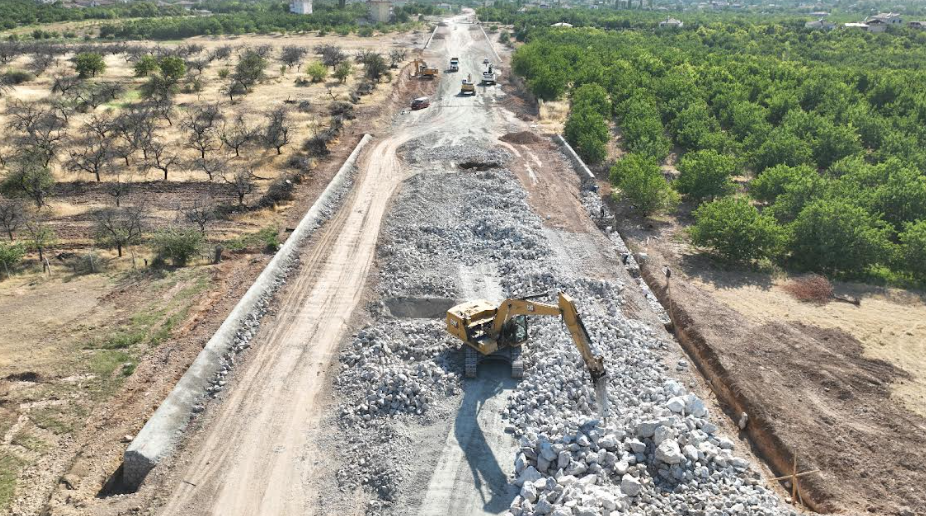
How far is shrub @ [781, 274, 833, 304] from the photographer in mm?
Result: 25547

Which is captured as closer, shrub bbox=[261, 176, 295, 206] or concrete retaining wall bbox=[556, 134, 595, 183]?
shrub bbox=[261, 176, 295, 206]

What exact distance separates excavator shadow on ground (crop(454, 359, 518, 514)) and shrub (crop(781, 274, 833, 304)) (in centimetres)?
1419

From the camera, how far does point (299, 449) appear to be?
56.0 ft

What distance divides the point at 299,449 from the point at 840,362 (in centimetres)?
1817

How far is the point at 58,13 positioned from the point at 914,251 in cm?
12260

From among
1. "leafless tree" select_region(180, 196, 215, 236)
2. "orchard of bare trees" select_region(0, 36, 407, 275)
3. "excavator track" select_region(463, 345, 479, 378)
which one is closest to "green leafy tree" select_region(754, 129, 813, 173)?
"excavator track" select_region(463, 345, 479, 378)

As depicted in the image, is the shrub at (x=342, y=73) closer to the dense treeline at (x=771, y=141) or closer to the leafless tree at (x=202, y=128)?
the leafless tree at (x=202, y=128)

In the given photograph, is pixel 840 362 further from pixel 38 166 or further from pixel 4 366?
pixel 38 166

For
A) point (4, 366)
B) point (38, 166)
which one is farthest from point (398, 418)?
point (38, 166)

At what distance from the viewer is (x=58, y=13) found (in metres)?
102

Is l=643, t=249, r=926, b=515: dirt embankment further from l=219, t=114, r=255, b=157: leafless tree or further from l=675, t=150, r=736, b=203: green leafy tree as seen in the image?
l=219, t=114, r=255, b=157: leafless tree

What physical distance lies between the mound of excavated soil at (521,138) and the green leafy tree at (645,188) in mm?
11495

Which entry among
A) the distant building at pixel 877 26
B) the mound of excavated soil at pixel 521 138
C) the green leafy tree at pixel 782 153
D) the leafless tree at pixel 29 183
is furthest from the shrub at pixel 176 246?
the distant building at pixel 877 26

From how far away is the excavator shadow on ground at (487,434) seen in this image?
15445 millimetres
